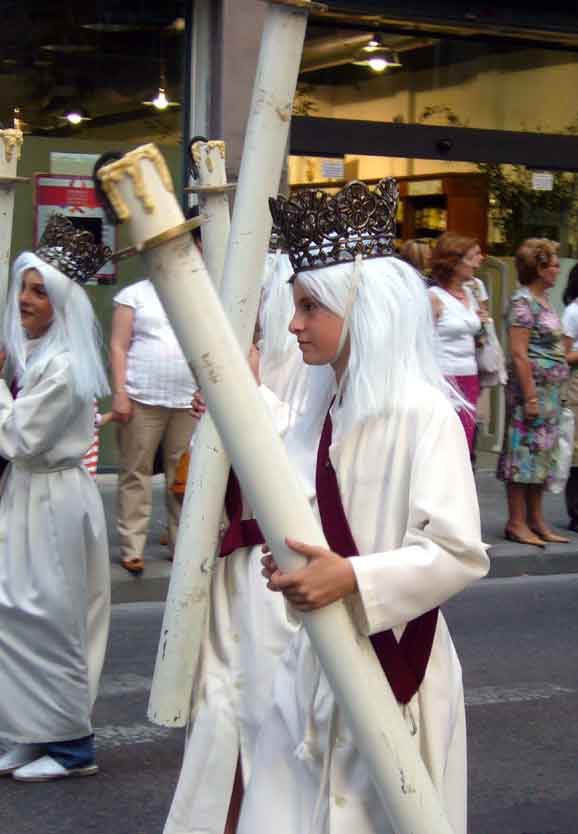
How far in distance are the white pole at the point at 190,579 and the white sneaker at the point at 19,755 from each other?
2163mm

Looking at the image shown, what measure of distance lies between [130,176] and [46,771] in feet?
12.0

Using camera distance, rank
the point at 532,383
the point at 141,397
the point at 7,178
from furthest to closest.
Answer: the point at 532,383
the point at 141,397
the point at 7,178

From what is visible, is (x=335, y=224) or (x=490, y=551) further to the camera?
(x=490, y=551)

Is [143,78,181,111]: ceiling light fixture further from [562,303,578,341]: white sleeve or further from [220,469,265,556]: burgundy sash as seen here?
[220,469,265,556]: burgundy sash

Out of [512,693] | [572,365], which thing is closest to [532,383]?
[572,365]

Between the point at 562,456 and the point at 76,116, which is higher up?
the point at 76,116

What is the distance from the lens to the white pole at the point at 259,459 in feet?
6.83

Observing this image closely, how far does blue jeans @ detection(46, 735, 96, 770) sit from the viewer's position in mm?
5355

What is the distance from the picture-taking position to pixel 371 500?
294cm

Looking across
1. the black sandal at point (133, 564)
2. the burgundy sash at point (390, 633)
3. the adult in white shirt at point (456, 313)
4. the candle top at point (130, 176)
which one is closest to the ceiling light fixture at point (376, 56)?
the adult in white shirt at point (456, 313)

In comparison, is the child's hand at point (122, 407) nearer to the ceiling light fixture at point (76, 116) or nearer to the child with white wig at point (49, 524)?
the child with white wig at point (49, 524)

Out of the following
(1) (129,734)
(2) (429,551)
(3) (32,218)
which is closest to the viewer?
(2) (429,551)

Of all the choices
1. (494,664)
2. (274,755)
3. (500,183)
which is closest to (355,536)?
(274,755)

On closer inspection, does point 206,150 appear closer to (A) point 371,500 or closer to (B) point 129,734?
(A) point 371,500
